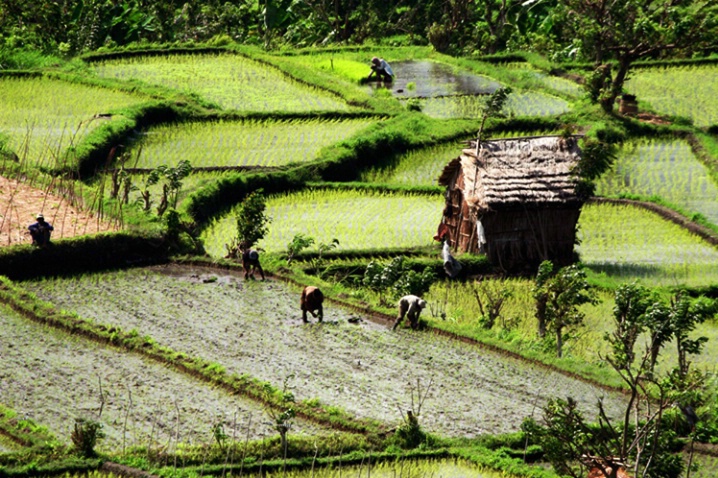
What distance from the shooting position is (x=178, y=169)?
19.9m

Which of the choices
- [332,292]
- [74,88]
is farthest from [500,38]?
[332,292]

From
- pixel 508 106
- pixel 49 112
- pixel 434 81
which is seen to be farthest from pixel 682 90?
pixel 49 112

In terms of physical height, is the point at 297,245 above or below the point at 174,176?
below

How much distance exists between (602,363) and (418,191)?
724 cm

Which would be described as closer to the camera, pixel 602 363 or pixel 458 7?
pixel 602 363

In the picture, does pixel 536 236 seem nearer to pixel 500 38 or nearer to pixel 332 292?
pixel 332 292

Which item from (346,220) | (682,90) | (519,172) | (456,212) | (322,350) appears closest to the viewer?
(322,350)

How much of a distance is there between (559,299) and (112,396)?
5.06m

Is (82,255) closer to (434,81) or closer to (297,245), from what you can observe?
(297,245)

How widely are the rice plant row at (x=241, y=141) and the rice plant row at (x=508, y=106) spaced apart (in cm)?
167

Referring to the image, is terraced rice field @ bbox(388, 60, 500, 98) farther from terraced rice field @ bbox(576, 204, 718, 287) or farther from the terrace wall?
the terrace wall

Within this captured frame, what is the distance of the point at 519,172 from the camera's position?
1933 cm

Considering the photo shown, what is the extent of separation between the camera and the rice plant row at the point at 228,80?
2656 centimetres

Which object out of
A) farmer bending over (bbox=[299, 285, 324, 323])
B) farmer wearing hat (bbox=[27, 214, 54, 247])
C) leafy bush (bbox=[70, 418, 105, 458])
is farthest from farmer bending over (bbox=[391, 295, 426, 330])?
leafy bush (bbox=[70, 418, 105, 458])
